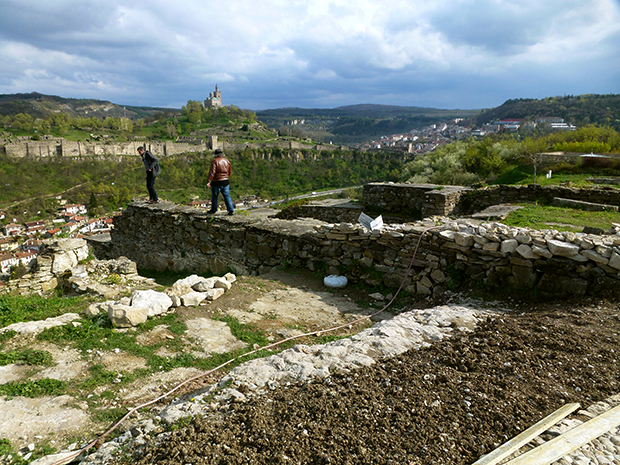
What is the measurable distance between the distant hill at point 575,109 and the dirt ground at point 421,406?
57053mm

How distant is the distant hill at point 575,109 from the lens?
62.2 m

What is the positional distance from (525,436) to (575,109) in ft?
327

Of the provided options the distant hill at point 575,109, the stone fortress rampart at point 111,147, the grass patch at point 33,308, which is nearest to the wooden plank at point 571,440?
the grass patch at point 33,308

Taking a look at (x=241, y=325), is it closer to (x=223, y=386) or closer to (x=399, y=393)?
(x=223, y=386)

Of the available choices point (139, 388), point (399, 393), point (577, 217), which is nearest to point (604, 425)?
point (399, 393)

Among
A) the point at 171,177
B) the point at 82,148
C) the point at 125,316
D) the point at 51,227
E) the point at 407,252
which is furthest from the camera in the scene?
the point at 82,148

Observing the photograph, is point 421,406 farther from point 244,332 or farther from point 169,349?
point 169,349

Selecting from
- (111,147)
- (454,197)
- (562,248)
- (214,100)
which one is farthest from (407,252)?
(214,100)

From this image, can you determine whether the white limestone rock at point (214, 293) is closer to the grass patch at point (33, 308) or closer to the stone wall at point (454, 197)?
the grass patch at point (33, 308)

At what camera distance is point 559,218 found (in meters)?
8.29

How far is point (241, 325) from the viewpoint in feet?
14.9

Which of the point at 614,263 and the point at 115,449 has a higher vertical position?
the point at 614,263

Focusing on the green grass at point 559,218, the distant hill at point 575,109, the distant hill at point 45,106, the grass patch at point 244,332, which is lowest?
the grass patch at point 244,332

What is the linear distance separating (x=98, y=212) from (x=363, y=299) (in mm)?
60540
